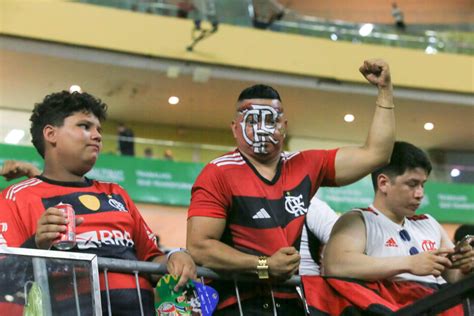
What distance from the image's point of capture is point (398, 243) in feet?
12.8

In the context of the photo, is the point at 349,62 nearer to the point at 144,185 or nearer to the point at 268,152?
the point at 144,185

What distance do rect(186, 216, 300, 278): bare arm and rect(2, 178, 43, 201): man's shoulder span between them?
1.89 ft

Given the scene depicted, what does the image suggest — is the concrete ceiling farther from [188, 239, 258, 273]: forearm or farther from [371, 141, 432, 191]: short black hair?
[188, 239, 258, 273]: forearm

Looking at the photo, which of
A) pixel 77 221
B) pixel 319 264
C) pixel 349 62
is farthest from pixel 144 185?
pixel 77 221

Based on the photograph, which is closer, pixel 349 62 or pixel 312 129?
pixel 349 62

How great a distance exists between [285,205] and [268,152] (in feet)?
0.77

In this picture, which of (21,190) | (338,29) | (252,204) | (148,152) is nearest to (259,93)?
(252,204)

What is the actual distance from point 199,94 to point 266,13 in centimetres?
178

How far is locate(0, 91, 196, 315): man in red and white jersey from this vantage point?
3.42 m

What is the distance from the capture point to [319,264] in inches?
172

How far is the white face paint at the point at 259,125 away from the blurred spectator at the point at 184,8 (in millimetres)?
11352

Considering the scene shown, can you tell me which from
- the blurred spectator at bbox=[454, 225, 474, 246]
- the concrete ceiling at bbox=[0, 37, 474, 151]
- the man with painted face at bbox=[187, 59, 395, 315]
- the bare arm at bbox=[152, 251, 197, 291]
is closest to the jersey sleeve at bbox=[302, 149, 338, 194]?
the man with painted face at bbox=[187, 59, 395, 315]

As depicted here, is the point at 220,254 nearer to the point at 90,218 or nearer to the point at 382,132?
the point at 90,218

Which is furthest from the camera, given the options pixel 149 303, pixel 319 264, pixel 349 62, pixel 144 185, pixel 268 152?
Answer: pixel 349 62
